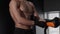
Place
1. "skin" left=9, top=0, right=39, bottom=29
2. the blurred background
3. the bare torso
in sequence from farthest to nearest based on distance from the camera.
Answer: the blurred background < the bare torso < "skin" left=9, top=0, right=39, bottom=29

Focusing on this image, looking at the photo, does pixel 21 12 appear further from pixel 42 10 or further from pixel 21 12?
pixel 42 10

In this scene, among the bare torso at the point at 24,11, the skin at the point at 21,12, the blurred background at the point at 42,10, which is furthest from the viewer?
the blurred background at the point at 42,10

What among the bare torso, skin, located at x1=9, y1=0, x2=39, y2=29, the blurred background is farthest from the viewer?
the blurred background

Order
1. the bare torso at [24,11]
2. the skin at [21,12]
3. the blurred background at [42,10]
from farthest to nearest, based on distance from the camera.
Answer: the blurred background at [42,10], the bare torso at [24,11], the skin at [21,12]

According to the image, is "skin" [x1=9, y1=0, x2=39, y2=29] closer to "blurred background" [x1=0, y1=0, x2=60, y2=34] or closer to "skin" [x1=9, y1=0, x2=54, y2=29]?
"skin" [x1=9, y1=0, x2=54, y2=29]

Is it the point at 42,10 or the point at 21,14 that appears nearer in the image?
the point at 21,14

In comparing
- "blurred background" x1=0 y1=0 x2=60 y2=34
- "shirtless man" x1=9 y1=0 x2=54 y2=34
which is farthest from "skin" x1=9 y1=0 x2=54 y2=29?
"blurred background" x1=0 y1=0 x2=60 y2=34

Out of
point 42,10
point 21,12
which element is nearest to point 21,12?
point 21,12

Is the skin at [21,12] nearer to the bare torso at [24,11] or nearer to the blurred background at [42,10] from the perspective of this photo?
the bare torso at [24,11]

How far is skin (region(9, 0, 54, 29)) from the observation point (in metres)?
1.71

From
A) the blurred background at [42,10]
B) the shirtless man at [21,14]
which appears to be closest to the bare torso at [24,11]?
the shirtless man at [21,14]

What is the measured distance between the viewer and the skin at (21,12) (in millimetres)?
1711

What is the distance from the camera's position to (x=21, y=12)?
6.01ft

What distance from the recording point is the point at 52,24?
153 cm
